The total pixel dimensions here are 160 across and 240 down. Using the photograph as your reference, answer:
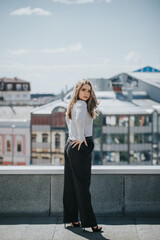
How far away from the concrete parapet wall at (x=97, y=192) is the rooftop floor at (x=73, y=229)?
0.06 m

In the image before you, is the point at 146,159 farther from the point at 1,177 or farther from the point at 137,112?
the point at 1,177

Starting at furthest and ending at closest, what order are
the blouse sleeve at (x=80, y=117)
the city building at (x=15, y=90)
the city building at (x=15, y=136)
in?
the city building at (x=15, y=90) → the city building at (x=15, y=136) → the blouse sleeve at (x=80, y=117)

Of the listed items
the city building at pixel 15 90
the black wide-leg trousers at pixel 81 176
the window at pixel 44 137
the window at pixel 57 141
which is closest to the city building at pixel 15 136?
the window at pixel 44 137

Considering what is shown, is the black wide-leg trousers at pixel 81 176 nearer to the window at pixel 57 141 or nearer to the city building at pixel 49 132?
the city building at pixel 49 132

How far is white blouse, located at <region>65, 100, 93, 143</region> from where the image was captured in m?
1.90

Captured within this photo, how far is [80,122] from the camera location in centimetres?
189

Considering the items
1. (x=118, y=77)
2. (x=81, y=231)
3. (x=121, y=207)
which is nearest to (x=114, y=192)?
(x=121, y=207)

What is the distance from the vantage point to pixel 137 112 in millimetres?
30578

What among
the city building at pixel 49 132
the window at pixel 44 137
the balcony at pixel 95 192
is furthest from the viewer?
the window at pixel 44 137

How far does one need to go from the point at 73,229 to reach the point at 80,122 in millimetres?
685

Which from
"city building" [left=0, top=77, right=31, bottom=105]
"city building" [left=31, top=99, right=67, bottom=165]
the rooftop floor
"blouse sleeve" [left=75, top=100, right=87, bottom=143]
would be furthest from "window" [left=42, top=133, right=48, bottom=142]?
"blouse sleeve" [left=75, top=100, right=87, bottom=143]

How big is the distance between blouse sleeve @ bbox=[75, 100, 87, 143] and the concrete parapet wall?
47 cm

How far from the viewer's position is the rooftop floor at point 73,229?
6.31 feet

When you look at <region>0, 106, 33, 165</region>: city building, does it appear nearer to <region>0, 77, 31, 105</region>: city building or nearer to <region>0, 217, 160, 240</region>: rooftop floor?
<region>0, 77, 31, 105</region>: city building
